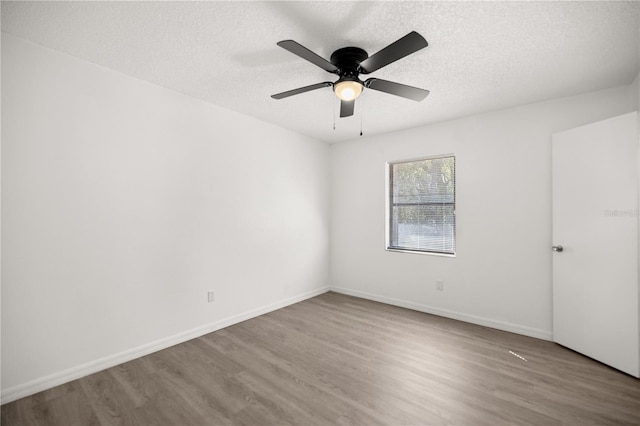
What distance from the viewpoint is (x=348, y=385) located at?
2.18 m

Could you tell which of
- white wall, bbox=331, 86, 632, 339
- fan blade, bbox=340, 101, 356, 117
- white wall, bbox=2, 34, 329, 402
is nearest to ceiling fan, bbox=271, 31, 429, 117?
fan blade, bbox=340, 101, 356, 117

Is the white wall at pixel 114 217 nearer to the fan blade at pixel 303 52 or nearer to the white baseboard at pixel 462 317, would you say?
the white baseboard at pixel 462 317

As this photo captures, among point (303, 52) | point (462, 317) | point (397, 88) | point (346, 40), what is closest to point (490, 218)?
point (462, 317)

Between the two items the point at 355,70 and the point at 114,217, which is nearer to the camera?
the point at 355,70

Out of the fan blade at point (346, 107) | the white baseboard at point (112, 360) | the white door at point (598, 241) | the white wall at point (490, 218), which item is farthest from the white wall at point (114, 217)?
the white door at point (598, 241)

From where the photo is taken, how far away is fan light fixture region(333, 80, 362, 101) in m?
2.06

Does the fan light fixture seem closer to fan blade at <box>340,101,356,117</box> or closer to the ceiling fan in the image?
the ceiling fan

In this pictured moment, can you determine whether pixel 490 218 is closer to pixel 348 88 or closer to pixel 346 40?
pixel 348 88

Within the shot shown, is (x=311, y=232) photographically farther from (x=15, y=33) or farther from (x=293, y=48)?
(x=15, y=33)

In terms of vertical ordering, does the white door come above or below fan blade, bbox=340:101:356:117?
below

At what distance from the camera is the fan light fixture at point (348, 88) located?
2.06 meters

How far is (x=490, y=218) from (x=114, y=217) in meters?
3.90

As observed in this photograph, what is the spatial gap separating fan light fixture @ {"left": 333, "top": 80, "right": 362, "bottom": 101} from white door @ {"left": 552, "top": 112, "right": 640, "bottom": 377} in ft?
7.43

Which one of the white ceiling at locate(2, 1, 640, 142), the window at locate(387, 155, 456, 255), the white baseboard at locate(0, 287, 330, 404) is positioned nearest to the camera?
the white ceiling at locate(2, 1, 640, 142)
